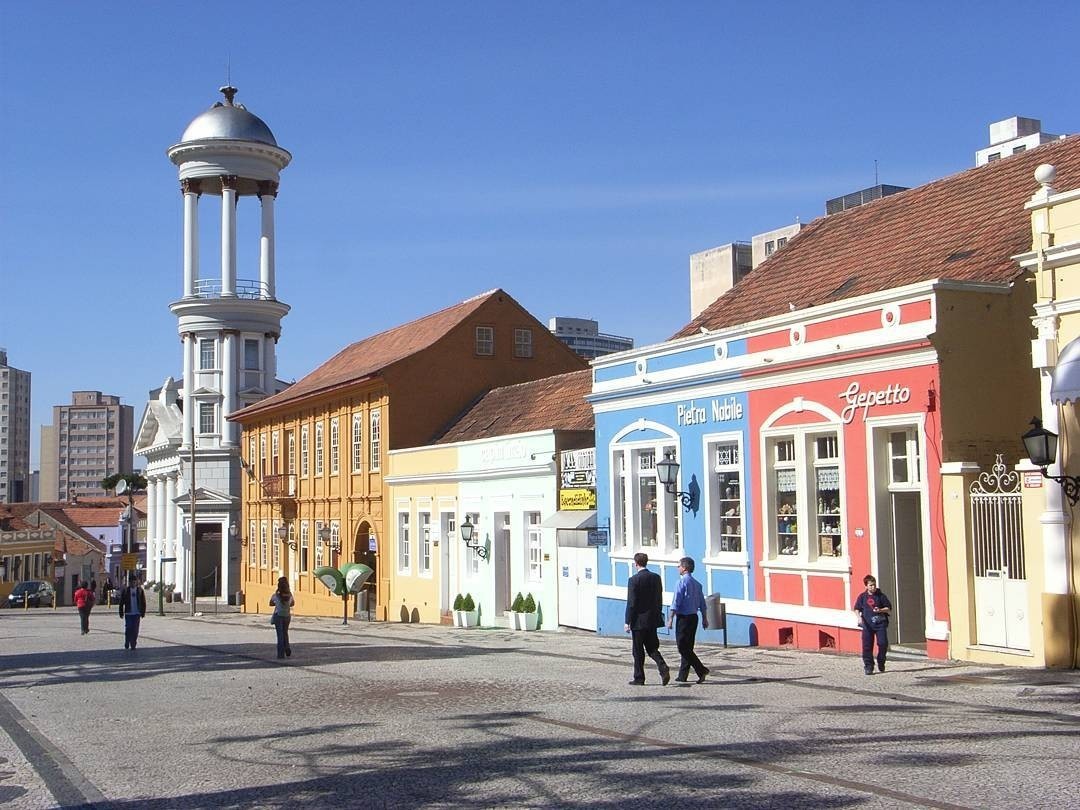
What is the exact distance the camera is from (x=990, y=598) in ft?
53.2

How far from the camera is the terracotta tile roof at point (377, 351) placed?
4019 centimetres

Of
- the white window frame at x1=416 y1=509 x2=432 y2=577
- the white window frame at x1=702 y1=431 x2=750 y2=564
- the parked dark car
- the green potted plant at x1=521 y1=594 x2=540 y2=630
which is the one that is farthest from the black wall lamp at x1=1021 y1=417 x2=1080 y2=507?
the parked dark car

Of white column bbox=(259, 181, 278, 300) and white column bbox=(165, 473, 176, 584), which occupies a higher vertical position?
white column bbox=(259, 181, 278, 300)

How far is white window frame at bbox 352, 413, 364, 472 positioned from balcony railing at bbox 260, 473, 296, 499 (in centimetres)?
778

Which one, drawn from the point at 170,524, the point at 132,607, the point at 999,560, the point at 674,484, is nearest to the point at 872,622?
the point at 999,560

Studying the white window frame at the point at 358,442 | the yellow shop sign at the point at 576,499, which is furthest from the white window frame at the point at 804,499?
the white window frame at the point at 358,442

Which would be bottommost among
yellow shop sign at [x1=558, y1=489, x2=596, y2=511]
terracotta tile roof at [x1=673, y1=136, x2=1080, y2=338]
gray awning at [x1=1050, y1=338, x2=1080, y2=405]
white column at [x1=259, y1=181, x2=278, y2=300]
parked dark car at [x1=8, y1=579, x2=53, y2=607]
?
parked dark car at [x1=8, y1=579, x2=53, y2=607]

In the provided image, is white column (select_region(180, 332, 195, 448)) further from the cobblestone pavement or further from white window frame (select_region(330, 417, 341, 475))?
the cobblestone pavement

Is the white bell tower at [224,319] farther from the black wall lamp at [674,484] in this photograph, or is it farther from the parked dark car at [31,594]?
the black wall lamp at [674,484]

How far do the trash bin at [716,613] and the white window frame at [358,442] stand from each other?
20871 millimetres

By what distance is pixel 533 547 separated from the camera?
29.6 metres

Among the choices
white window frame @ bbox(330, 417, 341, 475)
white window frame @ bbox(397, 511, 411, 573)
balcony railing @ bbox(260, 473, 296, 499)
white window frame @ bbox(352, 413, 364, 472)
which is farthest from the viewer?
balcony railing @ bbox(260, 473, 296, 499)

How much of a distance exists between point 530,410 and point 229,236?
36.0m

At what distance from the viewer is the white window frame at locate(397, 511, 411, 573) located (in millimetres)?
37281
